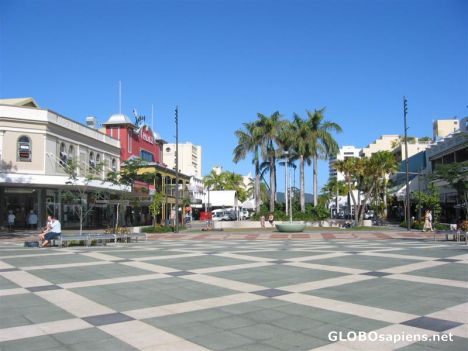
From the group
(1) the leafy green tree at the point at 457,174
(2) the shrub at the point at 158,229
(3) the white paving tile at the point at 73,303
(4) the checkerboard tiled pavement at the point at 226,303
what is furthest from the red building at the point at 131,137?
(3) the white paving tile at the point at 73,303

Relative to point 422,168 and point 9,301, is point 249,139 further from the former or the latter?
point 9,301

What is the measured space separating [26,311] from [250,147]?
41.0m

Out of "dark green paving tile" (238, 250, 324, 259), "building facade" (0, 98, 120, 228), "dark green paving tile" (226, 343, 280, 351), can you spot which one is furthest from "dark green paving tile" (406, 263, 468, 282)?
"building facade" (0, 98, 120, 228)

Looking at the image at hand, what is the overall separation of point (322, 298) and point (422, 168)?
53410mm

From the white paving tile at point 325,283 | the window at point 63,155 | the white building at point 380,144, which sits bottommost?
the white paving tile at point 325,283

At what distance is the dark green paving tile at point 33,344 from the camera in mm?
5703

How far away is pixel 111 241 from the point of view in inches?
942

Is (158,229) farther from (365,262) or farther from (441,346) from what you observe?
(441,346)

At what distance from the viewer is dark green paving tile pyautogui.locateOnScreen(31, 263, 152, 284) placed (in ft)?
35.6

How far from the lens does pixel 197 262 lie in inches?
546

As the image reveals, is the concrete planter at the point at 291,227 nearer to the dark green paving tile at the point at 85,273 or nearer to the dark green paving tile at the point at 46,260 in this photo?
the dark green paving tile at the point at 46,260

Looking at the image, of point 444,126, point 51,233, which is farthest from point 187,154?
point 51,233

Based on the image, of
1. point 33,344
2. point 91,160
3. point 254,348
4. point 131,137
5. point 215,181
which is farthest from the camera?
point 215,181

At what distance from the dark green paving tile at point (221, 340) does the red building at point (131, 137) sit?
134 feet
